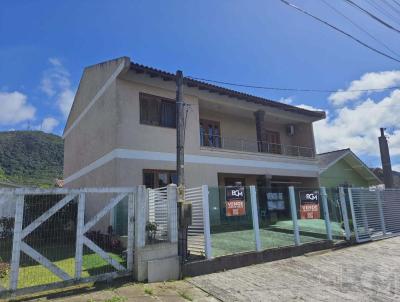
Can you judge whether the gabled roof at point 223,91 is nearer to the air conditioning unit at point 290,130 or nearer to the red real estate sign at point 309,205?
A: the air conditioning unit at point 290,130

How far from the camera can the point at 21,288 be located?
243 inches

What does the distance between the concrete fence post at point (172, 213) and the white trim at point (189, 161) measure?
4.74m

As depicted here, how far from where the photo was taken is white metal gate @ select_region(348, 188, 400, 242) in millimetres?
12492

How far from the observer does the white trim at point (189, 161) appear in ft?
41.3

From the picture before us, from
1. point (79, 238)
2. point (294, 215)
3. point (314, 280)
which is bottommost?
point (314, 280)

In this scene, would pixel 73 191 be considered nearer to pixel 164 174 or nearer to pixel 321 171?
pixel 164 174

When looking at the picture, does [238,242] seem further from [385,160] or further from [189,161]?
[385,160]

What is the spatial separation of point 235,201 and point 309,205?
3.28 meters

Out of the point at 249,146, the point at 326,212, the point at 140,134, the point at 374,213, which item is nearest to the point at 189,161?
the point at 140,134

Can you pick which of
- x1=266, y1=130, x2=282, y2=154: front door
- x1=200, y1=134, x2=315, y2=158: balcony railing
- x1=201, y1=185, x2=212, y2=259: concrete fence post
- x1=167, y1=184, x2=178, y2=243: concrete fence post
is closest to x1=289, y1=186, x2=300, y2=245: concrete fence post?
x1=201, y1=185, x2=212, y2=259: concrete fence post

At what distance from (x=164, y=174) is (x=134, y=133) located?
2115 millimetres

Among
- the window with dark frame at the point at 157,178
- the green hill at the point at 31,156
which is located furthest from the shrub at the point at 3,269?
the green hill at the point at 31,156

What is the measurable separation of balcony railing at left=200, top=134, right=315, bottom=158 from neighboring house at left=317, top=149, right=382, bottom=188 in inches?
67.6

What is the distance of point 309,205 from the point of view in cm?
1115
